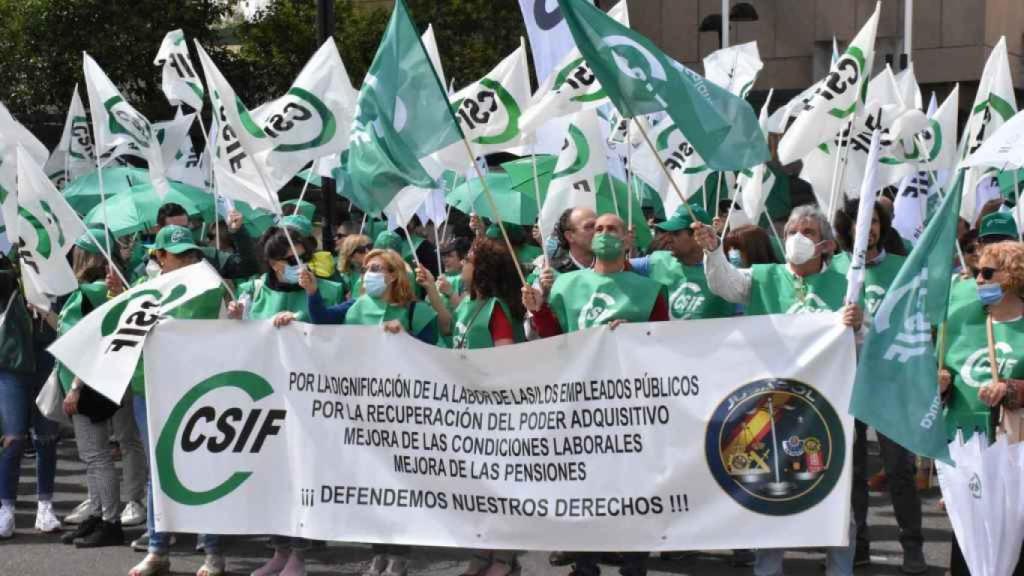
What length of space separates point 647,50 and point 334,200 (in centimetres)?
519

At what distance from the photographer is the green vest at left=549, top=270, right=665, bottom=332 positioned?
656cm

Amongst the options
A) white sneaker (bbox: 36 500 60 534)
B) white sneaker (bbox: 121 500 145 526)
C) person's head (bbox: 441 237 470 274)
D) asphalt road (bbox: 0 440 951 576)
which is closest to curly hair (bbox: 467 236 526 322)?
asphalt road (bbox: 0 440 951 576)

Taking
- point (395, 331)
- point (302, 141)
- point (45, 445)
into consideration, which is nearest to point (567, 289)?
point (395, 331)

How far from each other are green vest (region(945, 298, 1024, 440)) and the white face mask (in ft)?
2.49

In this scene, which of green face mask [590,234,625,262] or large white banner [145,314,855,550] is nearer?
large white banner [145,314,855,550]

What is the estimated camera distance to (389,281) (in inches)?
285

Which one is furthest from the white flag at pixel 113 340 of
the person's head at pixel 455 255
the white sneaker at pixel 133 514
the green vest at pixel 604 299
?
the person's head at pixel 455 255

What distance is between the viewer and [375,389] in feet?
22.4

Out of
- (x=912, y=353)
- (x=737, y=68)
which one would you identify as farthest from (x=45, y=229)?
(x=737, y=68)

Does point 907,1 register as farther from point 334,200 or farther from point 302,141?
point 302,141

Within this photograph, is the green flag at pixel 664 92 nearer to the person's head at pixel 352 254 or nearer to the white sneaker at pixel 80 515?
the person's head at pixel 352 254

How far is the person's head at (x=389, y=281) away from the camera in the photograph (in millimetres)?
7207

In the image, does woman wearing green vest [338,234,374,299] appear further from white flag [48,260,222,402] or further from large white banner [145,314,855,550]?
large white banner [145,314,855,550]

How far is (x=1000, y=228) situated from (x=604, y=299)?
2.00 meters
